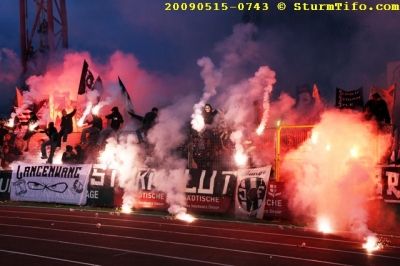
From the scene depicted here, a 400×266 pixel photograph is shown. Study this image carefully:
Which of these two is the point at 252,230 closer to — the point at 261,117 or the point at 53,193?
the point at 261,117

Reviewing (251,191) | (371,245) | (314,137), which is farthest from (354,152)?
(251,191)

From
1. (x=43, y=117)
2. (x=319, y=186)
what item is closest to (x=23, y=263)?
(x=319, y=186)

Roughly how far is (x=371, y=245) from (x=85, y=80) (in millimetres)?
21577

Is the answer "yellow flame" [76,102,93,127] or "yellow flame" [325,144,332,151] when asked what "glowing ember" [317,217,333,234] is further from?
"yellow flame" [76,102,93,127]

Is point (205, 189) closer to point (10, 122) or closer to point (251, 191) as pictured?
point (251, 191)

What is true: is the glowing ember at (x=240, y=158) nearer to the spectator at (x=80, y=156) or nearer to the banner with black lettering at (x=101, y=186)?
the banner with black lettering at (x=101, y=186)

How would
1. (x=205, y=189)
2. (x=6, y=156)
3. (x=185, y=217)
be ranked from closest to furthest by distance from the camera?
(x=185, y=217) → (x=205, y=189) → (x=6, y=156)

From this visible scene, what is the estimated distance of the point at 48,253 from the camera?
9.75 meters

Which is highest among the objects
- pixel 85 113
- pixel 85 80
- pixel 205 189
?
pixel 85 80

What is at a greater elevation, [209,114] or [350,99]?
[350,99]

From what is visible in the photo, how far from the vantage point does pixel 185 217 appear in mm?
16625

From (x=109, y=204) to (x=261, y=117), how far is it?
704cm

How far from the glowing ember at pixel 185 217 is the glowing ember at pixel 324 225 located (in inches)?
155

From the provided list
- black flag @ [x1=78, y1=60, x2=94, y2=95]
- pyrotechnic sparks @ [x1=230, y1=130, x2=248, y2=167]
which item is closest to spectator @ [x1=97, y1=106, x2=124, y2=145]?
pyrotechnic sparks @ [x1=230, y1=130, x2=248, y2=167]
